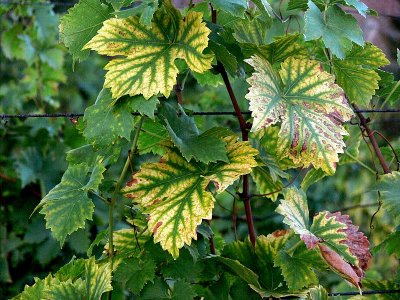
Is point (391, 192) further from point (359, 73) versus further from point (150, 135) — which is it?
point (150, 135)

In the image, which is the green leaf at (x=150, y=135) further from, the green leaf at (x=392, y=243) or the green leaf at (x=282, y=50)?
the green leaf at (x=392, y=243)

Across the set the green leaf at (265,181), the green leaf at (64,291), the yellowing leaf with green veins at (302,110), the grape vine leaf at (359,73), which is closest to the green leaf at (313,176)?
the green leaf at (265,181)

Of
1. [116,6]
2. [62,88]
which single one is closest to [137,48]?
[116,6]

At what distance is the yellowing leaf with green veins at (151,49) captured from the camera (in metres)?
1.15

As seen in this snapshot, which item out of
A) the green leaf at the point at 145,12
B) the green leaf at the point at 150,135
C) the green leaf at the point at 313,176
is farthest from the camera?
the green leaf at the point at 313,176

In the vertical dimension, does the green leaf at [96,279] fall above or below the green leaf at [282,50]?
below

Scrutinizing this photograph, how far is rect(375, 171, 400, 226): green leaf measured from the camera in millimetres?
1406

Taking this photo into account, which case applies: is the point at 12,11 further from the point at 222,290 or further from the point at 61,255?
the point at 222,290

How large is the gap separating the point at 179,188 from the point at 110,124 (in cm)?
15

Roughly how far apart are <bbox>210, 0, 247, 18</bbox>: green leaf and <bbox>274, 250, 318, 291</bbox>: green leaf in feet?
1.37

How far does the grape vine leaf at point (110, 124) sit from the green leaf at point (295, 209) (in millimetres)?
275

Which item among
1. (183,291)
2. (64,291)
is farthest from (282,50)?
(64,291)

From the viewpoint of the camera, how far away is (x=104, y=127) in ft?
3.88

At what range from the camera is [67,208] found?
1237 millimetres
